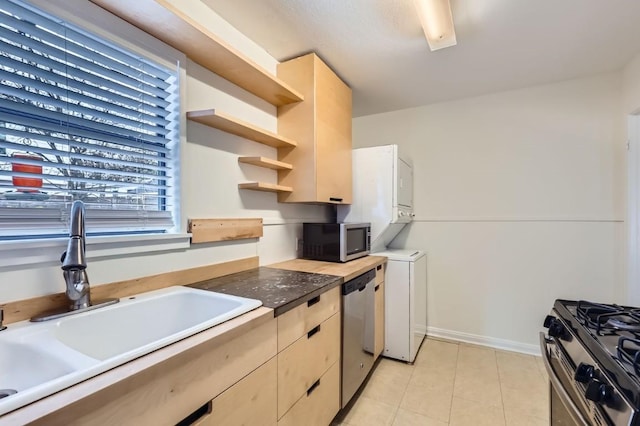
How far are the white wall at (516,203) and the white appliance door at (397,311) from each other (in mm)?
706

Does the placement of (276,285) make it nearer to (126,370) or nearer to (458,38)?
(126,370)

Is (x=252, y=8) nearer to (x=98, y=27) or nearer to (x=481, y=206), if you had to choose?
(x=98, y=27)

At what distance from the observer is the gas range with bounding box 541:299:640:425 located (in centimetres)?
71

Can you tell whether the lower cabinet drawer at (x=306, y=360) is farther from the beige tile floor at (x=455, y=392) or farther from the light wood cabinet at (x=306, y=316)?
the beige tile floor at (x=455, y=392)

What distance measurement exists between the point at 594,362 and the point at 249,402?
1.07 meters

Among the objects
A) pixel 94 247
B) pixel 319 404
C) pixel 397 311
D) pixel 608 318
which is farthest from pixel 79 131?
pixel 397 311

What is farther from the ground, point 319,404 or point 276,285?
point 276,285

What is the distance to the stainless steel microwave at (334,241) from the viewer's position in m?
2.21

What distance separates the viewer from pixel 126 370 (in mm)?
687

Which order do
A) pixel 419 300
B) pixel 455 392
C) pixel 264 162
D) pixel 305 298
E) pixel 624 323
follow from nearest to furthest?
1. pixel 624 323
2. pixel 305 298
3. pixel 264 162
4. pixel 455 392
5. pixel 419 300

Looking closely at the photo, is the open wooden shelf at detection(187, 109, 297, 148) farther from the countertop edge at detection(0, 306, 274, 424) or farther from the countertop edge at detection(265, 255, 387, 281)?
the countertop edge at detection(0, 306, 274, 424)

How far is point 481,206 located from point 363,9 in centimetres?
204

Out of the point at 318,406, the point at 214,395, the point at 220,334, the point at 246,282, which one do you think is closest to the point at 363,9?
the point at 246,282

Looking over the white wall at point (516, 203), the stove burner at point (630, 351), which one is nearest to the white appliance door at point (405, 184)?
the white wall at point (516, 203)
